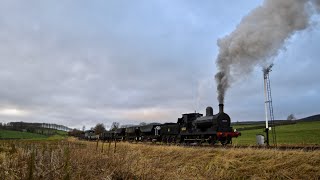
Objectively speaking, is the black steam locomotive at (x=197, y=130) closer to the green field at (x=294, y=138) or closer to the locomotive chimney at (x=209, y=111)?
the locomotive chimney at (x=209, y=111)

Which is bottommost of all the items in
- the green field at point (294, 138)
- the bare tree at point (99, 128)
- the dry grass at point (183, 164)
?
the dry grass at point (183, 164)

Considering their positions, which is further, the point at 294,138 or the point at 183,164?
the point at 294,138

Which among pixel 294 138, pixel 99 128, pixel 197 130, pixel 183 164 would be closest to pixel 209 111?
pixel 197 130

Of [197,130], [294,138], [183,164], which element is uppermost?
[197,130]

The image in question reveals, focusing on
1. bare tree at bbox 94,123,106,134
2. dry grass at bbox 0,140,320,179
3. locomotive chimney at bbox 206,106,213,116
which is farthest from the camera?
bare tree at bbox 94,123,106,134

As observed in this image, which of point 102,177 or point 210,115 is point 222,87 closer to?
point 210,115

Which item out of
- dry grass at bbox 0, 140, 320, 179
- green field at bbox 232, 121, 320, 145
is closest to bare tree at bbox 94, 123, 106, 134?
green field at bbox 232, 121, 320, 145

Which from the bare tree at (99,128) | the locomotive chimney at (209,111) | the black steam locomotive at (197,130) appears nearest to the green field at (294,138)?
the black steam locomotive at (197,130)

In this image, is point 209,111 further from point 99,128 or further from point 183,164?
point 99,128

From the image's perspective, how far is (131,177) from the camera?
10945mm

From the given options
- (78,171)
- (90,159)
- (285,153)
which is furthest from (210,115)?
(78,171)

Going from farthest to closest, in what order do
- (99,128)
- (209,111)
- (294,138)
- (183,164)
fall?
1. (99,128)
2. (294,138)
3. (209,111)
4. (183,164)

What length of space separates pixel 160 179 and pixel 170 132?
24456 millimetres

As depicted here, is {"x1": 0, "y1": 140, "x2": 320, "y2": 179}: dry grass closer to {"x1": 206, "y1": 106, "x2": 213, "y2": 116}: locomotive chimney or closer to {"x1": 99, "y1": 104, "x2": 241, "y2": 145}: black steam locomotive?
{"x1": 99, "y1": 104, "x2": 241, "y2": 145}: black steam locomotive
